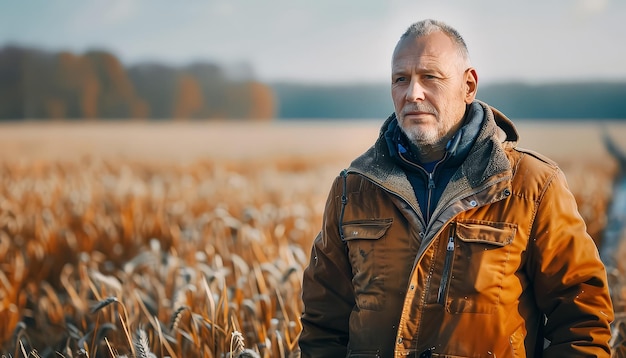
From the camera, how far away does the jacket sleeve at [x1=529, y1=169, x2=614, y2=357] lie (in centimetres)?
227

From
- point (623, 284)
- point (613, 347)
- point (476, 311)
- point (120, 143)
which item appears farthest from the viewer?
point (120, 143)

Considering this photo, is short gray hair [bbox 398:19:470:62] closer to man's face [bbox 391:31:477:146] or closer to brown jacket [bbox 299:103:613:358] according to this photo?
man's face [bbox 391:31:477:146]

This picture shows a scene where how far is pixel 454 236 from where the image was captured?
233cm

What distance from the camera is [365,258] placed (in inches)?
98.1

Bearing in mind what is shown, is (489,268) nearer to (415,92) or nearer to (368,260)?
(368,260)

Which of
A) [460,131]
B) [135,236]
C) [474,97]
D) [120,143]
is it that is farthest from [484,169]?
[120,143]

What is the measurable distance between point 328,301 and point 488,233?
2.28ft

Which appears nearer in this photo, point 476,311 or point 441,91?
point 476,311

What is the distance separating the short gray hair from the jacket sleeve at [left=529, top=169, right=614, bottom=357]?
0.56 metres

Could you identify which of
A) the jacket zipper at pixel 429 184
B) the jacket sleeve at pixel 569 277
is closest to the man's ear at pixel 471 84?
the jacket zipper at pixel 429 184

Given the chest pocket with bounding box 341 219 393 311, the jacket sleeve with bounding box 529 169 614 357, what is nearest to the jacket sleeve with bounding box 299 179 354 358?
the chest pocket with bounding box 341 219 393 311

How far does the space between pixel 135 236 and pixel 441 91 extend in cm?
476

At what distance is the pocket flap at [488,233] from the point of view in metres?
2.29

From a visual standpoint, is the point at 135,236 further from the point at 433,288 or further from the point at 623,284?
the point at 433,288
